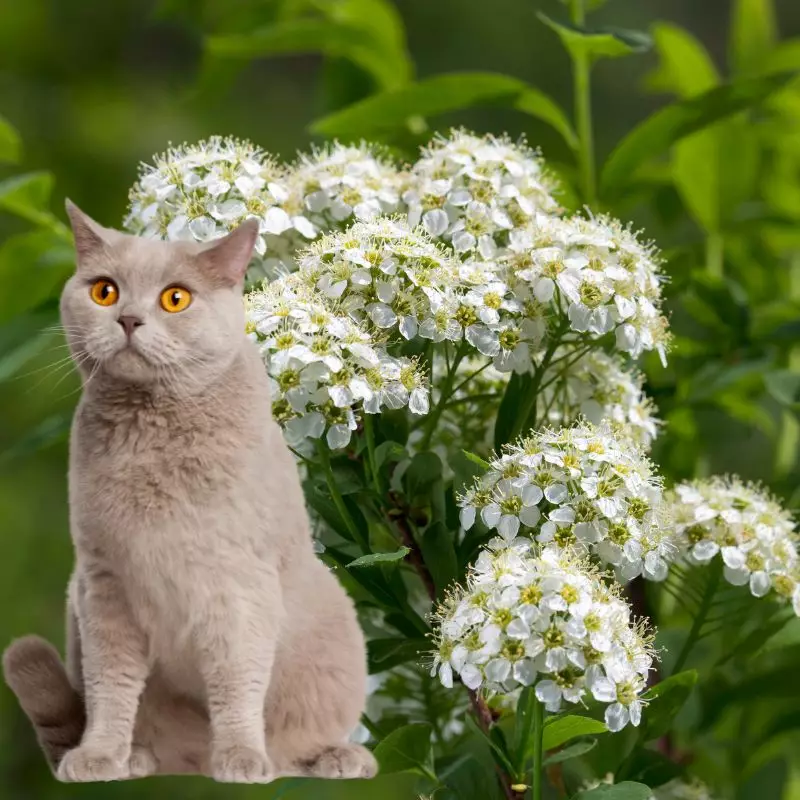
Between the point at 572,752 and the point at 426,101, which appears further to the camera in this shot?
the point at 426,101

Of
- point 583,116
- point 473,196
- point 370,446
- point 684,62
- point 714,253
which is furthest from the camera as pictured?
point 684,62

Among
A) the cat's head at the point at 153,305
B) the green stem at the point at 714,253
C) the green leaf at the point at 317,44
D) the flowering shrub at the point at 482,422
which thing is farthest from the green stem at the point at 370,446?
the green stem at the point at 714,253

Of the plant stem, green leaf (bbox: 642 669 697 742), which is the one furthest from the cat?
the plant stem

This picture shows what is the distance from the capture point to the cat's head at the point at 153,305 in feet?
2.25

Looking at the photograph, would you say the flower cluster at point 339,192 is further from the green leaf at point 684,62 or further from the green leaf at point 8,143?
the green leaf at point 684,62

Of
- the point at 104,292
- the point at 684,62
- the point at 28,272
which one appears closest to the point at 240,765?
the point at 104,292

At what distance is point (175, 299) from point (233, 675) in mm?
218

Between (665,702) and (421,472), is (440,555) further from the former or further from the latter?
(665,702)

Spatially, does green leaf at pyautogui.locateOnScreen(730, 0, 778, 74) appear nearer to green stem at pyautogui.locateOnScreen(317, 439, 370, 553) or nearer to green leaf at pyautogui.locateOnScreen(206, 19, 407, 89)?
green leaf at pyautogui.locateOnScreen(206, 19, 407, 89)

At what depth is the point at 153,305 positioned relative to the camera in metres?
0.69

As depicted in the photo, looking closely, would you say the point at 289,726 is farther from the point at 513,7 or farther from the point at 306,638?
the point at 513,7

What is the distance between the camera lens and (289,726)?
764 mm

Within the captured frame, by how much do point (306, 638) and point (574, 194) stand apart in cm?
55

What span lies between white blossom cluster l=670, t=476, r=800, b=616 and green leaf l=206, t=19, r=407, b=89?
21.7 inches
